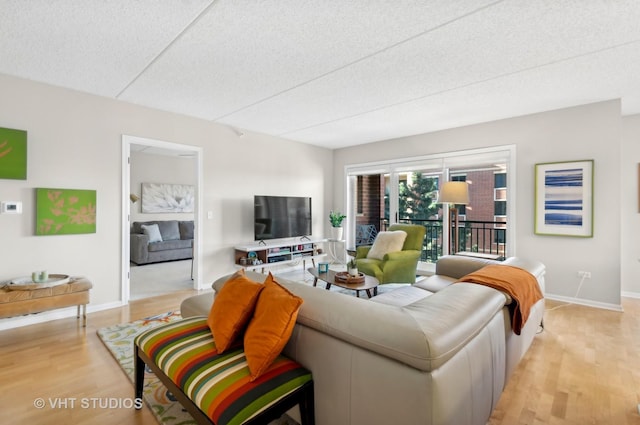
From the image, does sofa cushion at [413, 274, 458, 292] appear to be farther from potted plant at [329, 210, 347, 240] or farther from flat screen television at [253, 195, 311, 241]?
potted plant at [329, 210, 347, 240]

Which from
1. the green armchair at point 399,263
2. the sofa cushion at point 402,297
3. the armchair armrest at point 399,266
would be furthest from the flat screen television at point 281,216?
the sofa cushion at point 402,297

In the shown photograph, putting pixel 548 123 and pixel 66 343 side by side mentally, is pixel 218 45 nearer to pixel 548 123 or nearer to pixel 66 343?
pixel 66 343

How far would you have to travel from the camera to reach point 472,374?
4.24 feet

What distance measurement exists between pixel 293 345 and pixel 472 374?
2.61 feet

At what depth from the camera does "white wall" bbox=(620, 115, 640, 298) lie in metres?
4.10

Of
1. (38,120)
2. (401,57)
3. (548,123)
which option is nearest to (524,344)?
(401,57)

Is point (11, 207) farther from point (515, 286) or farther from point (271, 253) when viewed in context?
point (515, 286)

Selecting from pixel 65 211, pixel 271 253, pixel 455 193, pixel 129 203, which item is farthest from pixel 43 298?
pixel 455 193

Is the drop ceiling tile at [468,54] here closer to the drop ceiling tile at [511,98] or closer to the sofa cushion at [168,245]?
the drop ceiling tile at [511,98]

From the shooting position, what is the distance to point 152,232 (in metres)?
6.45

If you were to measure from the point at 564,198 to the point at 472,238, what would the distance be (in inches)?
69.5

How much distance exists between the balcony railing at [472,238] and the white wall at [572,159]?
2.54 ft

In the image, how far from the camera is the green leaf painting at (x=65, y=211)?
3172mm

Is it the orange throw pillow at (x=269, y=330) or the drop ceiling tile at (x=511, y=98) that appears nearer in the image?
the orange throw pillow at (x=269, y=330)
